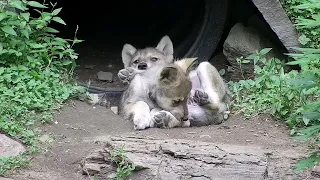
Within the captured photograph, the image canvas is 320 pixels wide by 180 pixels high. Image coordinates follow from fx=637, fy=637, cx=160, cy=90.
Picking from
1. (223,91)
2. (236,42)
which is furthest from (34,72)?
(236,42)

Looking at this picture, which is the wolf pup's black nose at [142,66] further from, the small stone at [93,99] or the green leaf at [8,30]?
the green leaf at [8,30]

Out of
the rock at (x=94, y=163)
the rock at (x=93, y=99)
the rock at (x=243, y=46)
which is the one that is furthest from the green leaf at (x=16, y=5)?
the rock at (x=243, y=46)

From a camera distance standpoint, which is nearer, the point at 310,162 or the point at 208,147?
the point at 310,162

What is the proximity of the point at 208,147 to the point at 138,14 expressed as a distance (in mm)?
6397

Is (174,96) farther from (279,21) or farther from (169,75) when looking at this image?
(279,21)

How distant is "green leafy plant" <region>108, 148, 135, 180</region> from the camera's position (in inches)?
200

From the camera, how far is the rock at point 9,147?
5.39m

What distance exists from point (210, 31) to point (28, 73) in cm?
276

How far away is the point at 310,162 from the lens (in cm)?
423

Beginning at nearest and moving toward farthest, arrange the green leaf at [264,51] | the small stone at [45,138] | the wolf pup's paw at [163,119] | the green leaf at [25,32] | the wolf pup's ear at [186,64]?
the small stone at [45,138] < the wolf pup's paw at [163,119] < the green leaf at [25,32] < the wolf pup's ear at [186,64] < the green leaf at [264,51]

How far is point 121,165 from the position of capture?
5164 millimetres

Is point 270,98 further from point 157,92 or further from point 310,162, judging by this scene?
point 310,162

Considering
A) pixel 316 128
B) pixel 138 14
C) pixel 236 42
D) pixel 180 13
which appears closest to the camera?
pixel 316 128

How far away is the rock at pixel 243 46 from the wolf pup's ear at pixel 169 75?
1.30 metres
